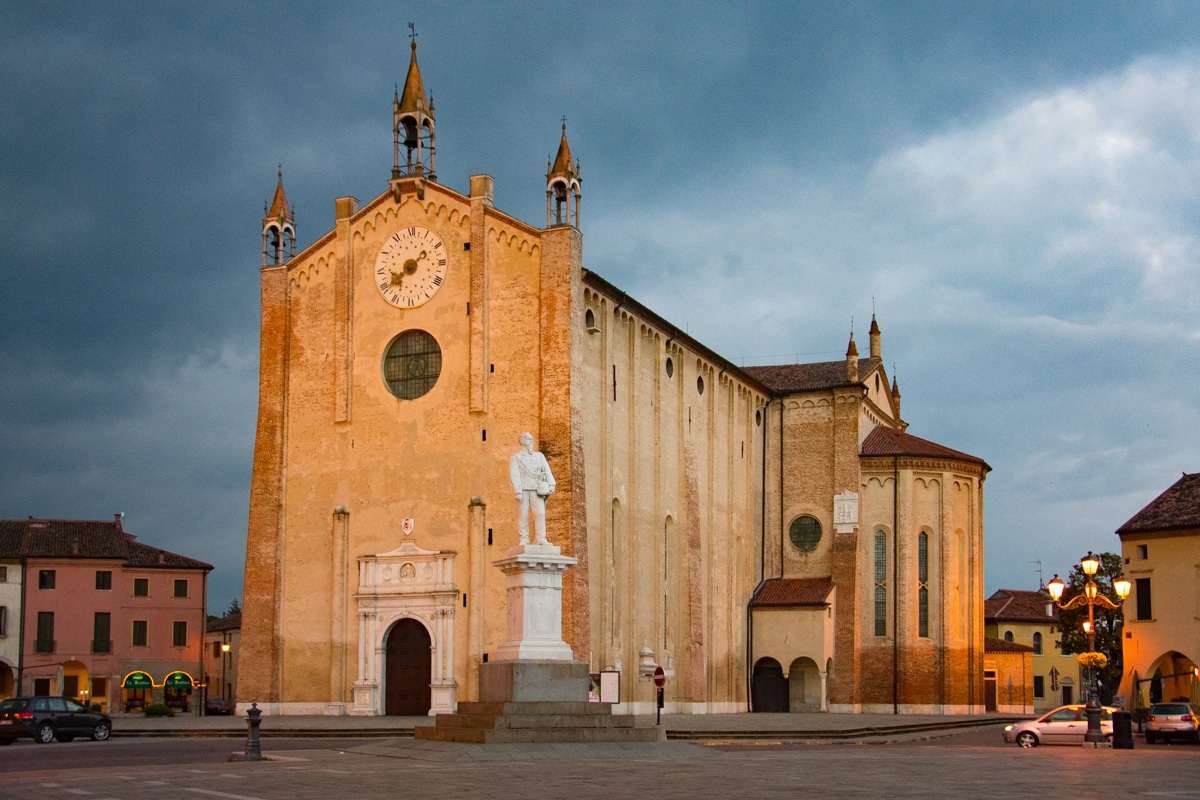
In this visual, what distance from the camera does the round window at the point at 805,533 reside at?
5712 cm

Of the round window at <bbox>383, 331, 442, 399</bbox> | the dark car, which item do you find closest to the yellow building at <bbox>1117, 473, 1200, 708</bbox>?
the round window at <bbox>383, 331, 442, 399</bbox>

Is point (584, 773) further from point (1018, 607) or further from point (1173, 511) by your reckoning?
point (1018, 607)

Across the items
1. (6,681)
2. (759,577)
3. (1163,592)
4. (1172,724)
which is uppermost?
(759,577)

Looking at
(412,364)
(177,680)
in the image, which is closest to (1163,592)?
(412,364)

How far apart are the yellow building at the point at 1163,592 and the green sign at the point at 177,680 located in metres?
40.0

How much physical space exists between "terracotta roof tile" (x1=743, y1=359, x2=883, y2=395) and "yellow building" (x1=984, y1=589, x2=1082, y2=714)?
28.7m

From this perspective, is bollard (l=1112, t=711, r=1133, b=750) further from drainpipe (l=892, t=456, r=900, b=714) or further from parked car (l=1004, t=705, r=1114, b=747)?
drainpipe (l=892, t=456, r=900, b=714)

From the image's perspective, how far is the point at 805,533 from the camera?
57469 millimetres

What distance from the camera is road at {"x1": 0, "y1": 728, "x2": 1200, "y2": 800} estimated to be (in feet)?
51.7

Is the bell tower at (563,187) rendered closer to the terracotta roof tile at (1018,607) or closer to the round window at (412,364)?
the round window at (412,364)

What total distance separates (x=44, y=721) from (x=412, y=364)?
50.4 feet

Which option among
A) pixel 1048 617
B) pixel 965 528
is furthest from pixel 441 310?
pixel 1048 617

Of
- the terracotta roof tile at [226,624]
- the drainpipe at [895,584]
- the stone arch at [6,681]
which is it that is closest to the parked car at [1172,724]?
the drainpipe at [895,584]

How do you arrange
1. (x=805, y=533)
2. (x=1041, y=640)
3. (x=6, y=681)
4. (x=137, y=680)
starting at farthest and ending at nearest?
(x=1041, y=640) → (x=137, y=680) → (x=805, y=533) → (x=6, y=681)
